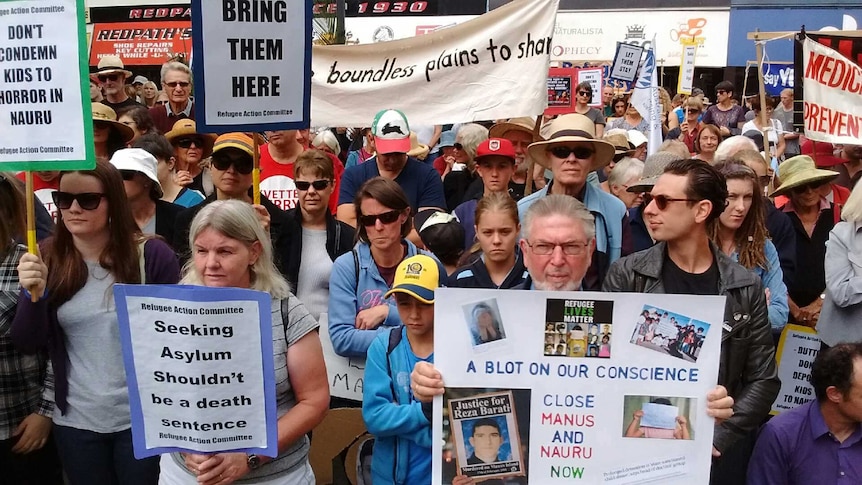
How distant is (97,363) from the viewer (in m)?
3.40

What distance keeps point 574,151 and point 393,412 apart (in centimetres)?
187

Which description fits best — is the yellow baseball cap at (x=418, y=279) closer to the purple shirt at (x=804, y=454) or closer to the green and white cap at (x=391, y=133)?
the purple shirt at (x=804, y=454)

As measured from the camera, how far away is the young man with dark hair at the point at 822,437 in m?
3.52

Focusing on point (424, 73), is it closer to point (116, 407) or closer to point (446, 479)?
point (116, 407)

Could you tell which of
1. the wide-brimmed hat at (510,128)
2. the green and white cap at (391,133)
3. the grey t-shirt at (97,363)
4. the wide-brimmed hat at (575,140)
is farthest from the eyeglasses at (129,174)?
the wide-brimmed hat at (510,128)

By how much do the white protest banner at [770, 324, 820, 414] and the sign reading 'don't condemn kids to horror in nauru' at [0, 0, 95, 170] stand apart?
136 inches

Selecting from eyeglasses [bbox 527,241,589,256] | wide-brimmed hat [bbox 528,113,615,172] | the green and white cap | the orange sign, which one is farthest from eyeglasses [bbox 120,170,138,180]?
the orange sign

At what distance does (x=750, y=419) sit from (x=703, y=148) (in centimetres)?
680

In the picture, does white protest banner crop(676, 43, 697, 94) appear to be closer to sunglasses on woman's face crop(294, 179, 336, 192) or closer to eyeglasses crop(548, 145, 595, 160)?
eyeglasses crop(548, 145, 595, 160)

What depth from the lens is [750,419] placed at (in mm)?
3068

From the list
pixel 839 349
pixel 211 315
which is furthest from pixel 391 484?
pixel 839 349

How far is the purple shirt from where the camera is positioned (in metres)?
3.55

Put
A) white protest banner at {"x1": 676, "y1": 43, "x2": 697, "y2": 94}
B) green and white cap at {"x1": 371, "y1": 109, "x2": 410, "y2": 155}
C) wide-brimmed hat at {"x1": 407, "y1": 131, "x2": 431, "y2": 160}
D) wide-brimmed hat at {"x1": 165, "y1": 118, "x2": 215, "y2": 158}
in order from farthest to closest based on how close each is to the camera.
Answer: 1. white protest banner at {"x1": 676, "y1": 43, "x2": 697, "y2": 94}
2. wide-brimmed hat at {"x1": 407, "y1": 131, "x2": 431, "y2": 160}
3. wide-brimmed hat at {"x1": 165, "y1": 118, "x2": 215, "y2": 158}
4. green and white cap at {"x1": 371, "y1": 109, "x2": 410, "y2": 155}

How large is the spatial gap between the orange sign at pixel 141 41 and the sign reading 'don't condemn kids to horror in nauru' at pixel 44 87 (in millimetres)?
30722
